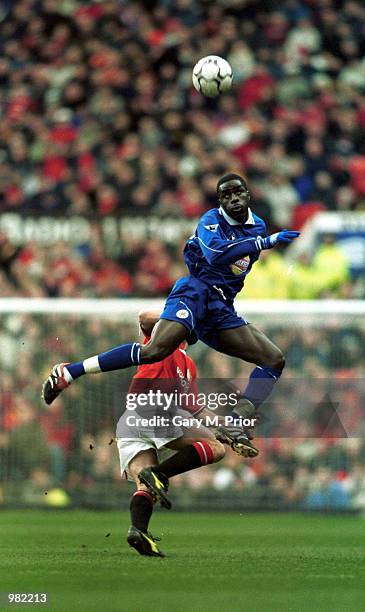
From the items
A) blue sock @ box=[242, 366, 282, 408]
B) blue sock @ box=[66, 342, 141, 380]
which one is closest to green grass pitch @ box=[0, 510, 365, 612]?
blue sock @ box=[242, 366, 282, 408]

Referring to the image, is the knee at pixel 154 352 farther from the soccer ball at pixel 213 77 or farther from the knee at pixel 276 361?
the soccer ball at pixel 213 77

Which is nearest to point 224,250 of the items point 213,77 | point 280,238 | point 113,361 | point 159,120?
point 280,238

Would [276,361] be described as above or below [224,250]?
below

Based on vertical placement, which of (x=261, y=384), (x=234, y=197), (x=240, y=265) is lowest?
(x=261, y=384)

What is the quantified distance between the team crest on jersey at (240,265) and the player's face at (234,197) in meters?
0.30

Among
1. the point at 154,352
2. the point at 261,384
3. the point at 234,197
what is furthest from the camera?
the point at 261,384

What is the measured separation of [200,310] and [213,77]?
1623 mm

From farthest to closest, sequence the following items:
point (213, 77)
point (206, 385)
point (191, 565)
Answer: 1. point (206, 385)
2. point (213, 77)
3. point (191, 565)

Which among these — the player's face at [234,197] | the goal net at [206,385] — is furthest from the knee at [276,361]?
the goal net at [206,385]

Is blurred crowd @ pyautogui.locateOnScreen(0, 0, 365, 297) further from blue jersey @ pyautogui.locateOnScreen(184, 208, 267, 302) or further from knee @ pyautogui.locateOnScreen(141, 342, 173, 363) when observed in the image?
knee @ pyautogui.locateOnScreen(141, 342, 173, 363)

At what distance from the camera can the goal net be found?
38.7ft

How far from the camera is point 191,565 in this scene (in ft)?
24.2

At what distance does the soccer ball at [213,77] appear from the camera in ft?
28.8

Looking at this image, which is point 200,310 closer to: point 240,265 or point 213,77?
point 240,265
